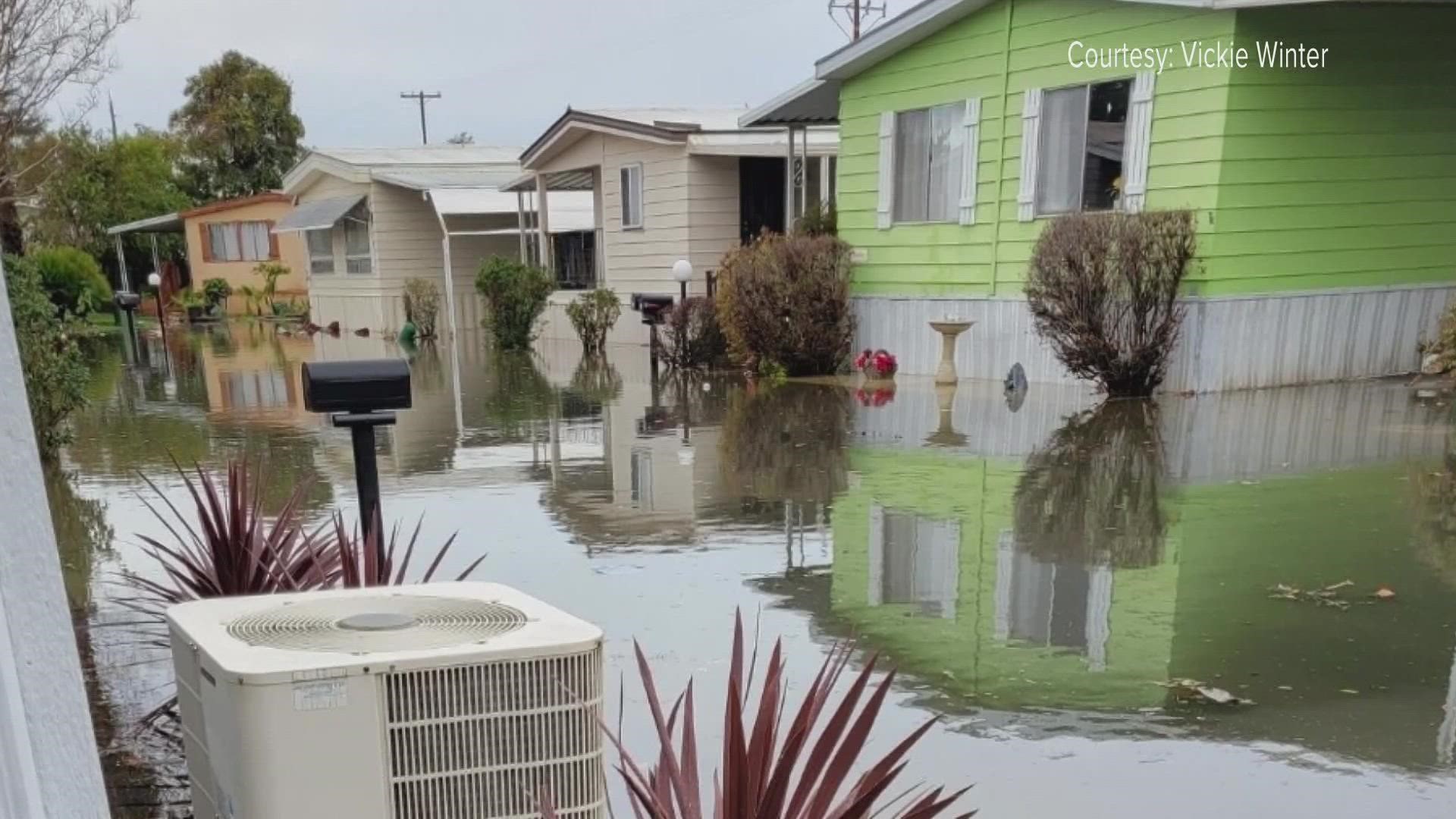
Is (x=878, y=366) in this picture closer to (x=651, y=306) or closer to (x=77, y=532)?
(x=651, y=306)

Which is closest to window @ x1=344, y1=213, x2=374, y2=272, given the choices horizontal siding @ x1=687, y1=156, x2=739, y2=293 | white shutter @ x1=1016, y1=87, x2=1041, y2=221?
horizontal siding @ x1=687, y1=156, x2=739, y2=293

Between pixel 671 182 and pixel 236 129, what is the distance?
2980 cm

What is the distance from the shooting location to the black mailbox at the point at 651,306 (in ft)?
52.8

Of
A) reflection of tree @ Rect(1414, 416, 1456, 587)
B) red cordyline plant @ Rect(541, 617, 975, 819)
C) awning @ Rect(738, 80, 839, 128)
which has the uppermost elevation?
awning @ Rect(738, 80, 839, 128)

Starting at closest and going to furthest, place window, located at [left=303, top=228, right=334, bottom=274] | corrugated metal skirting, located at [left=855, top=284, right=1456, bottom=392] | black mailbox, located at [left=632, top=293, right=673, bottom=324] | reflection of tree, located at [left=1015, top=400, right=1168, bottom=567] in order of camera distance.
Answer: reflection of tree, located at [left=1015, top=400, right=1168, bottom=567] → corrugated metal skirting, located at [left=855, top=284, right=1456, bottom=392] → black mailbox, located at [left=632, top=293, right=673, bottom=324] → window, located at [left=303, top=228, right=334, bottom=274]

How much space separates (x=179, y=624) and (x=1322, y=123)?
11172mm

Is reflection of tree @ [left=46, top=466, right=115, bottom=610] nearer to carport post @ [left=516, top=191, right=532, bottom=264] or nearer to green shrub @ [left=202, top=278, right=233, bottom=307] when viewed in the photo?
carport post @ [left=516, top=191, right=532, bottom=264]

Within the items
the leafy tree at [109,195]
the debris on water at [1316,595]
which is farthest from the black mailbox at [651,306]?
the leafy tree at [109,195]

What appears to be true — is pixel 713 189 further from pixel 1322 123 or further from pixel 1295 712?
pixel 1295 712

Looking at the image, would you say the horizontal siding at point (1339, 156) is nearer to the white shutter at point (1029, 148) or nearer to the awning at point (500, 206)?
the white shutter at point (1029, 148)

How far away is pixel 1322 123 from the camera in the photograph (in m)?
10.5

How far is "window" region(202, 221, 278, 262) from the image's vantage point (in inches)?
1304

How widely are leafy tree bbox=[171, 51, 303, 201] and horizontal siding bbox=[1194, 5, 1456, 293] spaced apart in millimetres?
38809

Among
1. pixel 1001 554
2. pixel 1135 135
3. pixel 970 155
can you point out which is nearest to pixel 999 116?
pixel 970 155
